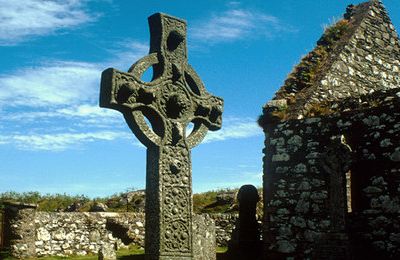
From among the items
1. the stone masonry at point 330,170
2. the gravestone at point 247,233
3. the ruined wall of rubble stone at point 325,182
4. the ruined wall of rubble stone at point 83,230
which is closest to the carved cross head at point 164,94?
the stone masonry at point 330,170

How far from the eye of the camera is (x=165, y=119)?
6945 mm

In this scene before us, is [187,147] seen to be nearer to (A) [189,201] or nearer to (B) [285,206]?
(A) [189,201]

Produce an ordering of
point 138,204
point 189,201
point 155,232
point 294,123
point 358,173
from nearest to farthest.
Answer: point 155,232, point 189,201, point 358,173, point 294,123, point 138,204

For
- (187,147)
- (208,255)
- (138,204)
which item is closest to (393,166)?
(208,255)

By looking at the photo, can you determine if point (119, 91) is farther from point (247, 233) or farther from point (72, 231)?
point (72, 231)

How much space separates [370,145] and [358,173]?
0.56 meters

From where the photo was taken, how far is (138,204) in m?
21.8

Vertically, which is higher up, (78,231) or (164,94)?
(164,94)

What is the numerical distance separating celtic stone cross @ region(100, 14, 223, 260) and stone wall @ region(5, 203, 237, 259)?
37.3 ft

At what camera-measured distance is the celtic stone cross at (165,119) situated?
21.4 ft

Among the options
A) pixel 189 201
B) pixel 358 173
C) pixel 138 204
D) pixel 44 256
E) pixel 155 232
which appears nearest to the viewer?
pixel 155 232

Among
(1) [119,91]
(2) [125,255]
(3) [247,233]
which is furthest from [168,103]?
(2) [125,255]

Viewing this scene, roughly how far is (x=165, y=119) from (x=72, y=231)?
12.4 metres

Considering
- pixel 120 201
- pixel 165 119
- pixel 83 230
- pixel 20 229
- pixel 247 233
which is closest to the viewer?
pixel 165 119
